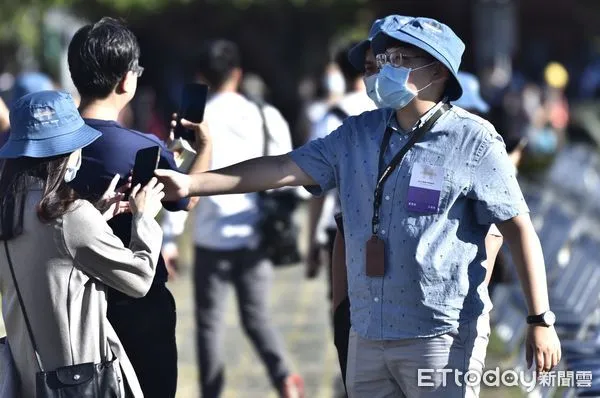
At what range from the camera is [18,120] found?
380cm

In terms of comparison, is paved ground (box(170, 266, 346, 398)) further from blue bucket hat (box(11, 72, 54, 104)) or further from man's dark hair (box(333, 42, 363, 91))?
blue bucket hat (box(11, 72, 54, 104))

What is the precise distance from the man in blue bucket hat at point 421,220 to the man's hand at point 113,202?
136 millimetres

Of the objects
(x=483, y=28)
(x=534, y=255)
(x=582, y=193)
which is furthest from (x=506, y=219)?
(x=483, y=28)

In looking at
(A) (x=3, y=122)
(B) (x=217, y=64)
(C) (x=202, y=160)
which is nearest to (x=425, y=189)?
(C) (x=202, y=160)

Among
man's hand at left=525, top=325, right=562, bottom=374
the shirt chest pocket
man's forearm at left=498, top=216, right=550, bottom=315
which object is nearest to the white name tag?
the shirt chest pocket

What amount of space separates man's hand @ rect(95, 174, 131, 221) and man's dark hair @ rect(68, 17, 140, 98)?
347 millimetres

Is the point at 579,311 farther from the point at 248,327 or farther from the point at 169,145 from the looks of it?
the point at 169,145

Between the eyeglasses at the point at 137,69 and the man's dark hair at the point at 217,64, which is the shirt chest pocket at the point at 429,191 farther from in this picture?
the man's dark hair at the point at 217,64

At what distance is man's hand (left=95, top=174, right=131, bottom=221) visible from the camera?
383cm

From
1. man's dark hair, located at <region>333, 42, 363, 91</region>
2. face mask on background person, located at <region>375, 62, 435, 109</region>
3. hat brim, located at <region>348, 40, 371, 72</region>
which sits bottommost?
face mask on background person, located at <region>375, 62, 435, 109</region>

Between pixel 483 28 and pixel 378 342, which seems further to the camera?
pixel 483 28

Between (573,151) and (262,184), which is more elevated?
(573,151)

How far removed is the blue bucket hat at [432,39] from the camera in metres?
3.85

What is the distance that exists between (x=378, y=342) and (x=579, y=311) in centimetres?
342
